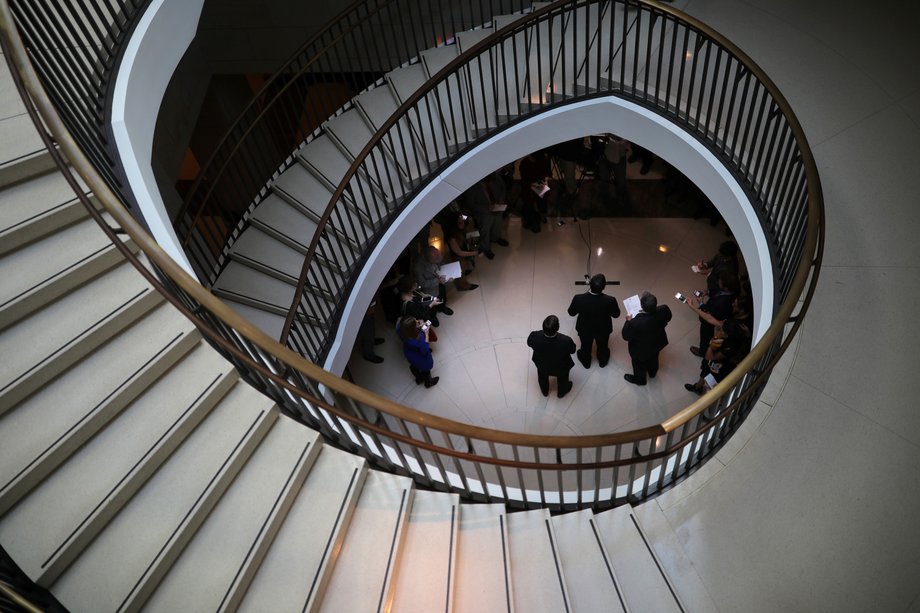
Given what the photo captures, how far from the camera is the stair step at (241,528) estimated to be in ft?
12.7

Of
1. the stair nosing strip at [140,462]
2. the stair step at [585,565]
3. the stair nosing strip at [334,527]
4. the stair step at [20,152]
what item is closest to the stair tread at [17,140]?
the stair step at [20,152]

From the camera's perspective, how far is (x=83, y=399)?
4.12m

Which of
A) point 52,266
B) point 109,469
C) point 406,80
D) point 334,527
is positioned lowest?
point 334,527

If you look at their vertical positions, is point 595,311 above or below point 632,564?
above

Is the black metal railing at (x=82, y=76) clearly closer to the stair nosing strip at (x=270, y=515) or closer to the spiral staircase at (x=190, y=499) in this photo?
the spiral staircase at (x=190, y=499)

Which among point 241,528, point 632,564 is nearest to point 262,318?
point 241,528

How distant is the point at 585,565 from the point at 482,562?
828 millimetres

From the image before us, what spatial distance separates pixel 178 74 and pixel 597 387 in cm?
862

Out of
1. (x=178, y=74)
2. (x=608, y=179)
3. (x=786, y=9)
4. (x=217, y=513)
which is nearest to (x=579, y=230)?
(x=608, y=179)

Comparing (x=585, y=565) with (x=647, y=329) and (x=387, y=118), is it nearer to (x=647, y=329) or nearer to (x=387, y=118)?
(x=647, y=329)

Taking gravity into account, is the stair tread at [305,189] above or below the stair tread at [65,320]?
above

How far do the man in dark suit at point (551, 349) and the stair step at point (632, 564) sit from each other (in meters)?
3.03

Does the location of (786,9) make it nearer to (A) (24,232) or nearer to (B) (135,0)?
(B) (135,0)

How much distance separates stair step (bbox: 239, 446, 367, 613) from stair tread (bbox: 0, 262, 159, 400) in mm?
1968
